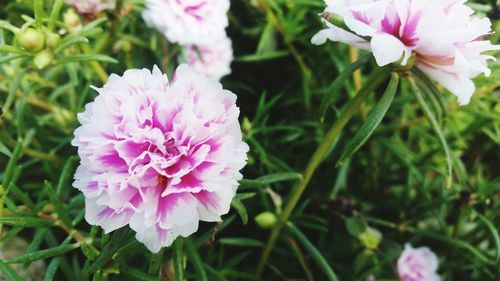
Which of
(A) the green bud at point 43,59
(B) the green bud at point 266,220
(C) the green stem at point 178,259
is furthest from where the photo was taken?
(B) the green bud at point 266,220

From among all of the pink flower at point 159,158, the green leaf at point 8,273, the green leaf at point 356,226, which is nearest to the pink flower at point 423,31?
the pink flower at point 159,158

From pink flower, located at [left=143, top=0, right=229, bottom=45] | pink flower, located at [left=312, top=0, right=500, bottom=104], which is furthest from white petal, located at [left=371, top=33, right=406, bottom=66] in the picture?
pink flower, located at [left=143, top=0, right=229, bottom=45]

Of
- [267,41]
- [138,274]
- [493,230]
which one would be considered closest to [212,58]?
[267,41]

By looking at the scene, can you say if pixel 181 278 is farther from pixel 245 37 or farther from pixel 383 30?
pixel 245 37

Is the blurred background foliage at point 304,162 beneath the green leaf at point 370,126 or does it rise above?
beneath

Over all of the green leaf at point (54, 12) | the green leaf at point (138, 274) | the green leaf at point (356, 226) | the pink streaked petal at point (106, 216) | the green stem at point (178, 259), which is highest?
the green leaf at point (54, 12)

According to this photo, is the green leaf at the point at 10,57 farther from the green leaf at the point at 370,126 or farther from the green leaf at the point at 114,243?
the green leaf at the point at 370,126
